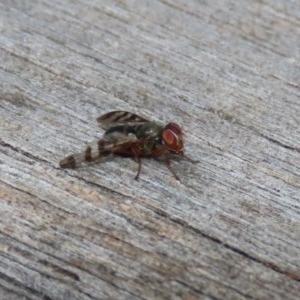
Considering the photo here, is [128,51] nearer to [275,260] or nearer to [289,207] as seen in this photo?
[289,207]

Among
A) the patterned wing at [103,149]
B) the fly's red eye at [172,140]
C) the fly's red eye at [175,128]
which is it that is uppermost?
the fly's red eye at [175,128]

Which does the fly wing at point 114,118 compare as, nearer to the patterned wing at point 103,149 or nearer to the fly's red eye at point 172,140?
the patterned wing at point 103,149

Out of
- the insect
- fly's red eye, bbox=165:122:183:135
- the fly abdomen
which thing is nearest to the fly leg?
the insect

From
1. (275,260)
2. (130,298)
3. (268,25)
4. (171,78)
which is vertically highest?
(268,25)

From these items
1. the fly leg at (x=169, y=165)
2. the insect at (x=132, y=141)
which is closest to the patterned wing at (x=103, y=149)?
the insect at (x=132, y=141)

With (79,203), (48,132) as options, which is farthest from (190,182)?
(48,132)

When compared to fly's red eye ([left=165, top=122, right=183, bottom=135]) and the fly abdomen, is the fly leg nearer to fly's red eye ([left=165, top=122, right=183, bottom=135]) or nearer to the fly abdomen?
fly's red eye ([left=165, top=122, right=183, bottom=135])

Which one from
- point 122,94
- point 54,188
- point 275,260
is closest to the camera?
point 275,260
